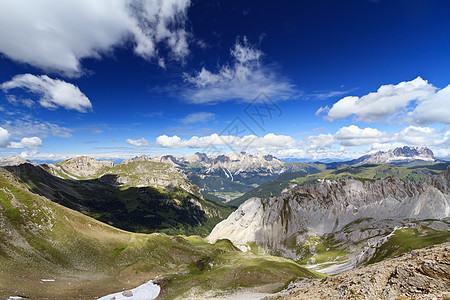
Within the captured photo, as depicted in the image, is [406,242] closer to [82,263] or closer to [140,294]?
[140,294]

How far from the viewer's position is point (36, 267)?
209 feet

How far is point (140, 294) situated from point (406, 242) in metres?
126

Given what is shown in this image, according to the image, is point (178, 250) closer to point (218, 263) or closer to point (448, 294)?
point (218, 263)

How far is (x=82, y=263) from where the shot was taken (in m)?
77.9

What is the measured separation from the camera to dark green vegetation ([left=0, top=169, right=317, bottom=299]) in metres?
58.5

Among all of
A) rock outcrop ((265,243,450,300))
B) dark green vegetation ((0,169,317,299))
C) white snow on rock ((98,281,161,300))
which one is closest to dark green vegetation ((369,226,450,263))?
dark green vegetation ((0,169,317,299))

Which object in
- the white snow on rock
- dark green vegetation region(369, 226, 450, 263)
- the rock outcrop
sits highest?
the rock outcrop

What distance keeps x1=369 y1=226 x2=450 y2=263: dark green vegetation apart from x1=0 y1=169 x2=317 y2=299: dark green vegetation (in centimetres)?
4737

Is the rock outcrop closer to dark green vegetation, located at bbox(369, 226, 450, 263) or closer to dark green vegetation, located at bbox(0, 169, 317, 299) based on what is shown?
dark green vegetation, located at bbox(0, 169, 317, 299)

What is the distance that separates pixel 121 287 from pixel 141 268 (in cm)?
1627

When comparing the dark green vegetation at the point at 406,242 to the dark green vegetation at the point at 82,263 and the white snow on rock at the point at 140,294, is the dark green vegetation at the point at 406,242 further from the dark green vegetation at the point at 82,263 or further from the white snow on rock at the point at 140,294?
the white snow on rock at the point at 140,294

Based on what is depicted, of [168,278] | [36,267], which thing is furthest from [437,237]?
[36,267]

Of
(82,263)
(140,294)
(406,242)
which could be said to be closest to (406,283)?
(140,294)

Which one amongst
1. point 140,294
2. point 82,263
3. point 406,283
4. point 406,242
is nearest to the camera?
point 406,283
